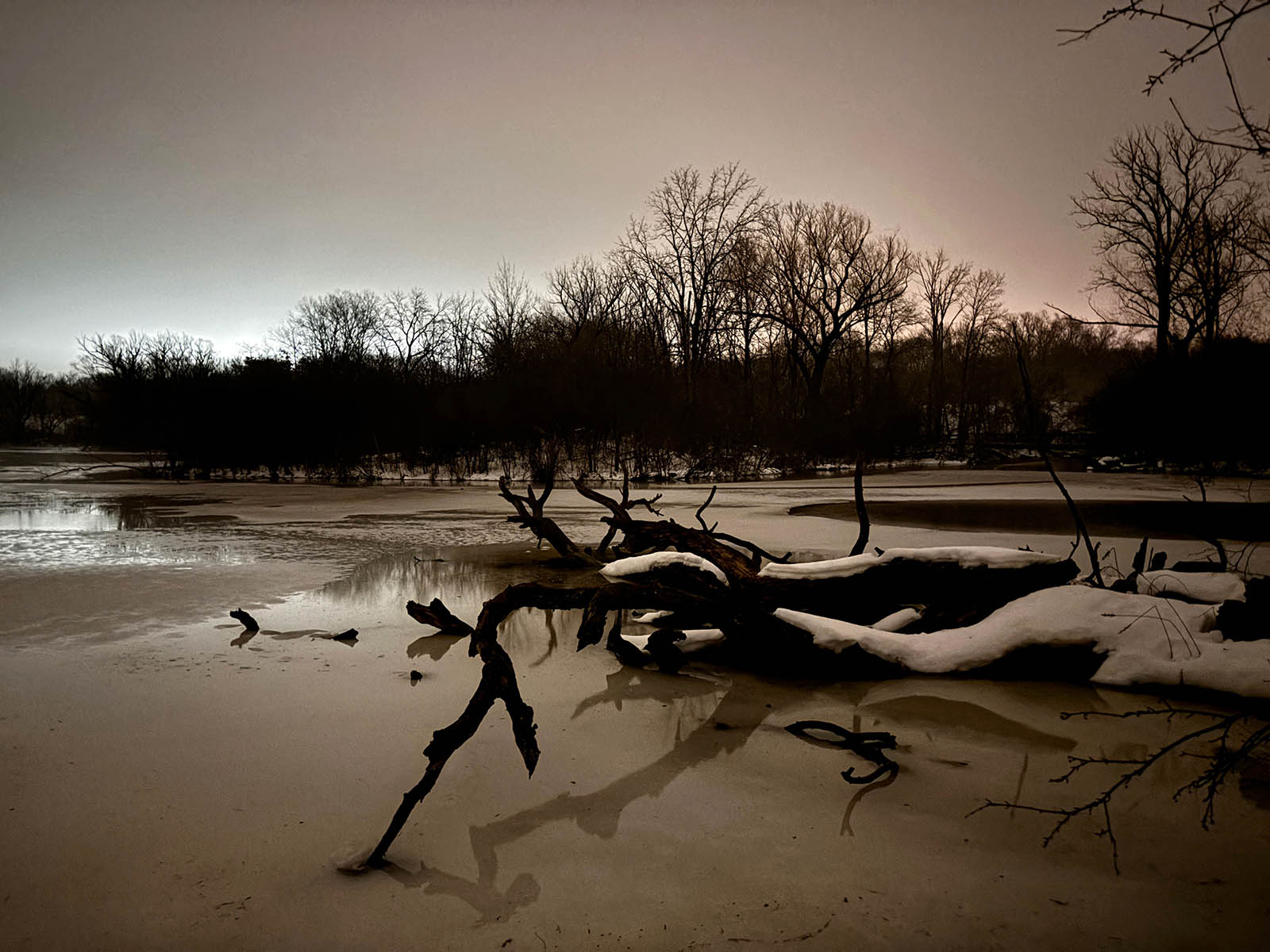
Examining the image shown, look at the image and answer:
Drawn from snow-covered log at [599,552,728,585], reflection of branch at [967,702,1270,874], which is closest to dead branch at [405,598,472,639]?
snow-covered log at [599,552,728,585]

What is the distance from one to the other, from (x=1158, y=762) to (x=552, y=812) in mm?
3093

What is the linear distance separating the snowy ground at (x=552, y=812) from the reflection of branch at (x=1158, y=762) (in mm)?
84

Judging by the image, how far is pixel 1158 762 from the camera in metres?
4.10

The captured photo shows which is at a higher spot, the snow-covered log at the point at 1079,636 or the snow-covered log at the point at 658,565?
the snow-covered log at the point at 658,565

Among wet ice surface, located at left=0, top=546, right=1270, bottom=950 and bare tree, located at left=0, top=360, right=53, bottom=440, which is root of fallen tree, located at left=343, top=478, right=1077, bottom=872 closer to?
wet ice surface, located at left=0, top=546, right=1270, bottom=950

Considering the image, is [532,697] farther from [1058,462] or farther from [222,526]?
[1058,462]

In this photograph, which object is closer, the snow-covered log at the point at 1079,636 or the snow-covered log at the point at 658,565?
the snow-covered log at the point at 1079,636

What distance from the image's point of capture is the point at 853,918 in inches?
108

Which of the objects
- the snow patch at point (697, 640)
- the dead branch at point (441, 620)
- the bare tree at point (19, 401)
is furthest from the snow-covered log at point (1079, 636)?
the bare tree at point (19, 401)

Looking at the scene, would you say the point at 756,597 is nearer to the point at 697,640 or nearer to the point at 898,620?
the point at 697,640

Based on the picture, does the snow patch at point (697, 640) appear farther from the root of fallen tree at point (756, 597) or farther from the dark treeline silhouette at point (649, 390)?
the dark treeline silhouette at point (649, 390)

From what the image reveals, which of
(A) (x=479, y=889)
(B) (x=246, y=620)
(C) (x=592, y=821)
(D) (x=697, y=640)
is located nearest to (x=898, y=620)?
(D) (x=697, y=640)

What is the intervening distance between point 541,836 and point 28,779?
8.65 feet

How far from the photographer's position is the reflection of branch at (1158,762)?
217 cm
